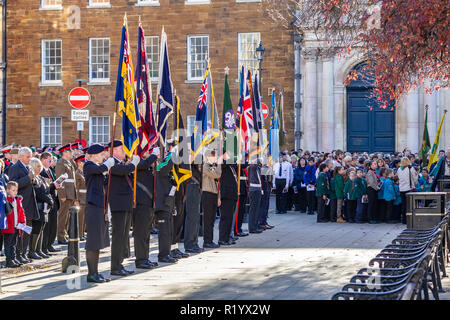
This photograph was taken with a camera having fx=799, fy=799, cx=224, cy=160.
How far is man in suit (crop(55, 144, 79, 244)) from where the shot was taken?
16969 millimetres

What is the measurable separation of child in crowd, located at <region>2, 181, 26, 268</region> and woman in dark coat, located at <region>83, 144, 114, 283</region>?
1.92m

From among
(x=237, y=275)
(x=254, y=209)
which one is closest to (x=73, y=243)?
(x=237, y=275)

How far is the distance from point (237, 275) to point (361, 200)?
11.4 meters

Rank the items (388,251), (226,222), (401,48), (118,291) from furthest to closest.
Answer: (226,222) → (401,48) → (118,291) → (388,251)

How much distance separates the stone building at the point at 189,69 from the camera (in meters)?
36.7

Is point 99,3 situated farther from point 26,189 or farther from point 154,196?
point 154,196

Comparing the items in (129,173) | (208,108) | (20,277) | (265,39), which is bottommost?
(20,277)

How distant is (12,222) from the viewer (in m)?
13.5

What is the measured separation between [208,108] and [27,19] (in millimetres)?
27062

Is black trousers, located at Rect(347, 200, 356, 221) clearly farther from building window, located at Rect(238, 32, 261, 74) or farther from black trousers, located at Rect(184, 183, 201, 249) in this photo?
building window, located at Rect(238, 32, 261, 74)

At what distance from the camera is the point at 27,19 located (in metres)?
41.7

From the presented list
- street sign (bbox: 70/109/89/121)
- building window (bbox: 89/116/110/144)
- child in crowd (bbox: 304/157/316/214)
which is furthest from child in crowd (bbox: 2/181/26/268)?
building window (bbox: 89/116/110/144)

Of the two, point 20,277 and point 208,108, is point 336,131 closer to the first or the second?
point 208,108
